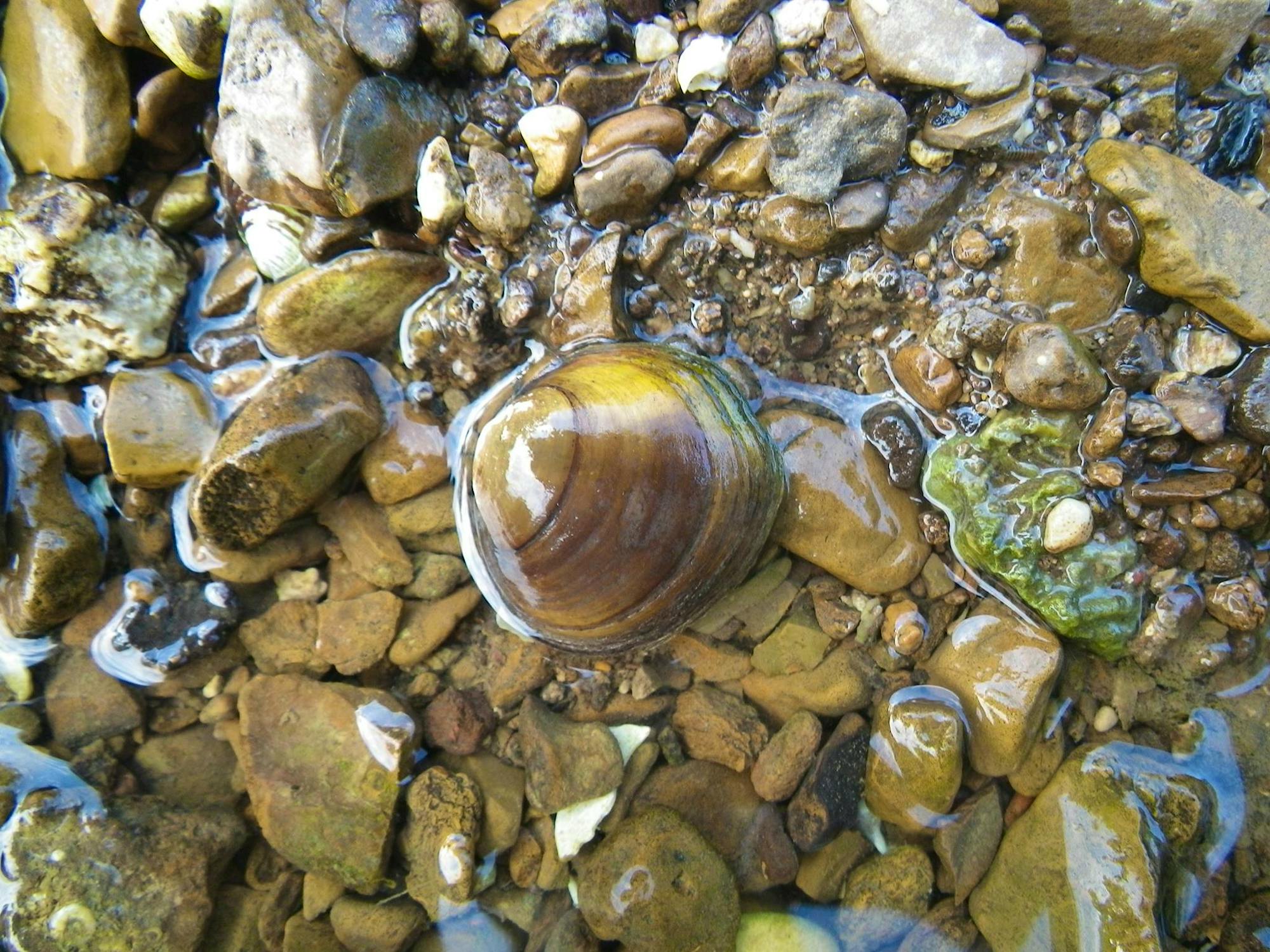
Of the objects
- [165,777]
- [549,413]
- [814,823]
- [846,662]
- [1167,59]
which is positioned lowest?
[814,823]

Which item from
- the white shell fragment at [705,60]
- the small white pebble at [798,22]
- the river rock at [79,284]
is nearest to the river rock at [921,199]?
the small white pebble at [798,22]

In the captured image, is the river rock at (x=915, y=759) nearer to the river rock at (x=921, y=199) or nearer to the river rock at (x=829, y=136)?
the river rock at (x=921, y=199)

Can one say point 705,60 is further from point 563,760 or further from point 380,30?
point 563,760

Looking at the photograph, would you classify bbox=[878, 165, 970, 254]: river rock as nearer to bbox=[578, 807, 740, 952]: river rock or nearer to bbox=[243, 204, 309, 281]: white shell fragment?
bbox=[243, 204, 309, 281]: white shell fragment

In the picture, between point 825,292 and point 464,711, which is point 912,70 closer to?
point 825,292

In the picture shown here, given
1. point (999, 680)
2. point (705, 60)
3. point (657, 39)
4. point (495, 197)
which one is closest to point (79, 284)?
point (495, 197)

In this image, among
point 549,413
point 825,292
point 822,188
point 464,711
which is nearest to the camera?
point 549,413

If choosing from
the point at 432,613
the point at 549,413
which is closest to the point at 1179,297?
the point at 549,413
